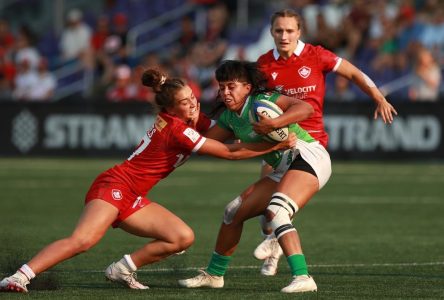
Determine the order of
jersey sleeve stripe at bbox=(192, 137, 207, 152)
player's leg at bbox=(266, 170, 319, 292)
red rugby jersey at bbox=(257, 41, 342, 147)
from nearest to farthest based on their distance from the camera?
player's leg at bbox=(266, 170, 319, 292)
jersey sleeve stripe at bbox=(192, 137, 207, 152)
red rugby jersey at bbox=(257, 41, 342, 147)

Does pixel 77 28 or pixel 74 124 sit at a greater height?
pixel 77 28

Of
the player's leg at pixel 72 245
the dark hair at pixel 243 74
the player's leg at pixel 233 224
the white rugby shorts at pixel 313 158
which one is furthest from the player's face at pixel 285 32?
the player's leg at pixel 72 245

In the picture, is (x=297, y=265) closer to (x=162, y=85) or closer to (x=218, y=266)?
(x=218, y=266)

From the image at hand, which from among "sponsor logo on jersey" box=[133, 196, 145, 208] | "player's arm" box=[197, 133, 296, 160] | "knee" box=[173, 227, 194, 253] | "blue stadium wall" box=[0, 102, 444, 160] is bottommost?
"blue stadium wall" box=[0, 102, 444, 160]

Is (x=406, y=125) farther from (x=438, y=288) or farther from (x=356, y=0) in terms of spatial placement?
(x=438, y=288)

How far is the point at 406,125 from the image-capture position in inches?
871

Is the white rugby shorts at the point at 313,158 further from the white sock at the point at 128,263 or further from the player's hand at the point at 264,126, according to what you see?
the white sock at the point at 128,263

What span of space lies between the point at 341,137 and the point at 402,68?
1901 millimetres

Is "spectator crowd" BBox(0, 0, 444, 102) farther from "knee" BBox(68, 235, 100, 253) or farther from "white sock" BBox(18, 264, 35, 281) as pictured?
"white sock" BBox(18, 264, 35, 281)

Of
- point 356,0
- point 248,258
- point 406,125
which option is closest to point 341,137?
point 406,125

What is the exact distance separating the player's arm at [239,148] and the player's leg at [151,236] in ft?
1.78

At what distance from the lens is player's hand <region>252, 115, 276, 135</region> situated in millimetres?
7934

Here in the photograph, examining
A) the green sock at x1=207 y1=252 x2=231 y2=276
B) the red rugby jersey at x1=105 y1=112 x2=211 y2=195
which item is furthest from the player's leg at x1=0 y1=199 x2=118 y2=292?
the green sock at x1=207 y1=252 x2=231 y2=276

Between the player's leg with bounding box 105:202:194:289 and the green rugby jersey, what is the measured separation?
0.80 meters
